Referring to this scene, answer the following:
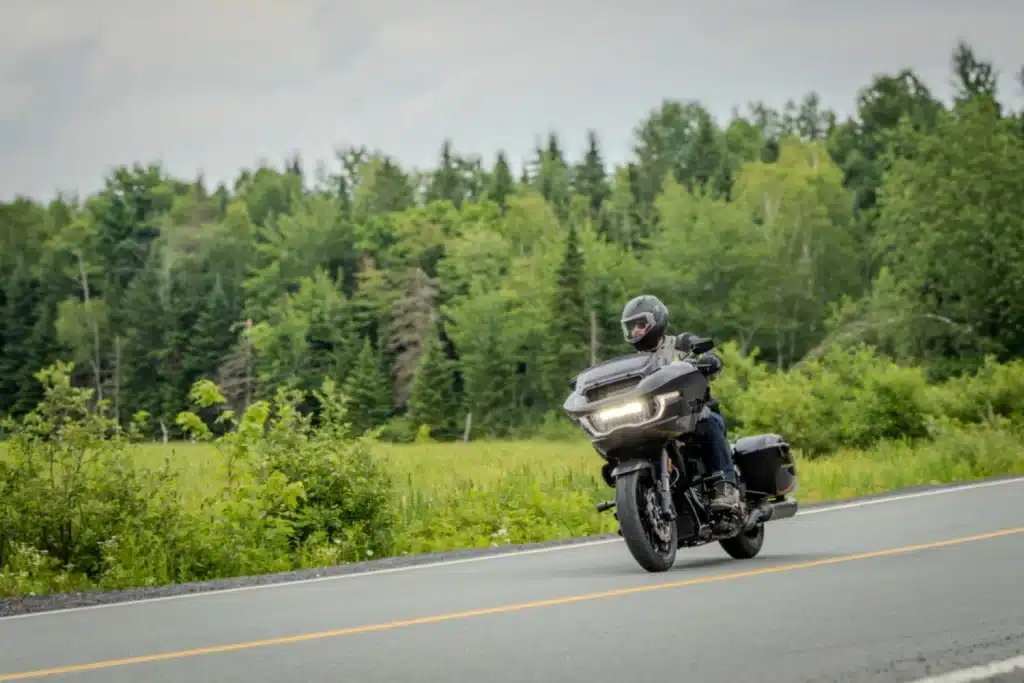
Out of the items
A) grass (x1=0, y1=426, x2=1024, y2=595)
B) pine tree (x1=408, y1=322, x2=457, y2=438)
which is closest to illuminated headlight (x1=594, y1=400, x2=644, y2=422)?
grass (x1=0, y1=426, x2=1024, y2=595)

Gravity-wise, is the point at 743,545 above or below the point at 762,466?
below

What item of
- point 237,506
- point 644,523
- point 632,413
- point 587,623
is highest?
point 632,413

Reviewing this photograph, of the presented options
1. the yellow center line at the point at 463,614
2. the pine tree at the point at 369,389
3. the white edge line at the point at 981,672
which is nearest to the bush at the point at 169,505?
the yellow center line at the point at 463,614

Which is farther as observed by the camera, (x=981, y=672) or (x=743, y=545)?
(x=743, y=545)

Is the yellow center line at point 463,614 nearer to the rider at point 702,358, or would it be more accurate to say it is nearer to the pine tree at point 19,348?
the rider at point 702,358

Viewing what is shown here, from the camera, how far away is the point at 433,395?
320 ft

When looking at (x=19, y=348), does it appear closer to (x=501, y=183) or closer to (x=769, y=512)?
(x=501, y=183)

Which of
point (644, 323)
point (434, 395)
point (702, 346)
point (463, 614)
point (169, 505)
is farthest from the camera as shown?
point (434, 395)

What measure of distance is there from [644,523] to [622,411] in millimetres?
817

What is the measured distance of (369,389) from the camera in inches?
4129

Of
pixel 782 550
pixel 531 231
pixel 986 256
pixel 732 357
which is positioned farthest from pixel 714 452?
pixel 531 231

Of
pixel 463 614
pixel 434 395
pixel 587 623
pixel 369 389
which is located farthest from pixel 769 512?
pixel 369 389

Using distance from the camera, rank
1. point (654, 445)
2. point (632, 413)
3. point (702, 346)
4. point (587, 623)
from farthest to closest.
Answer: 1. point (702, 346)
2. point (654, 445)
3. point (632, 413)
4. point (587, 623)

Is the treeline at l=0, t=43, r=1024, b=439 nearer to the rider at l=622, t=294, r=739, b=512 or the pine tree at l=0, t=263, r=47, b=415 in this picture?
the pine tree at l=0, t=263, r=47, b=415
